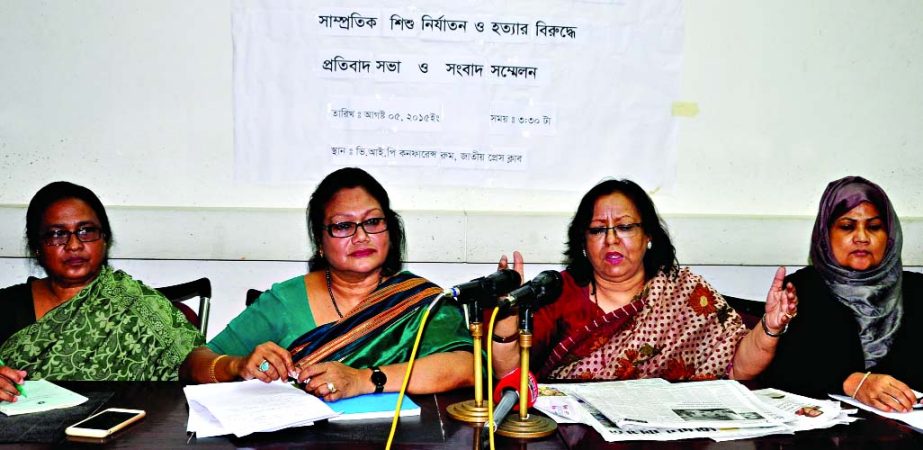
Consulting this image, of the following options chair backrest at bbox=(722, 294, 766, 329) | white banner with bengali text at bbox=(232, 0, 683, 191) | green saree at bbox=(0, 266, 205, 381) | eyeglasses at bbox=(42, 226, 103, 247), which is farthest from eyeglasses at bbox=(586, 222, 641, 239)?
eyeglasses at bbox=(42, 226, 103, 247)

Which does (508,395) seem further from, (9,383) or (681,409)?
(9,383)

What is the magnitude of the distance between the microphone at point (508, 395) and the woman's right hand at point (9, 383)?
3.56 ft

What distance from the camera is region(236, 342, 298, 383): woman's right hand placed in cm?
193

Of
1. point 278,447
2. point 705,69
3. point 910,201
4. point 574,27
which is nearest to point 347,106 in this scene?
point 574,27

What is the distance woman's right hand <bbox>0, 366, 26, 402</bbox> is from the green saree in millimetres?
516

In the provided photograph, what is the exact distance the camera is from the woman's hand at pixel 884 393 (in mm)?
1874

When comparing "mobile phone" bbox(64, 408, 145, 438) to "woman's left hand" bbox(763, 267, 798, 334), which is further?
"woman's left hand" bbox(763, 267, 798, 334)

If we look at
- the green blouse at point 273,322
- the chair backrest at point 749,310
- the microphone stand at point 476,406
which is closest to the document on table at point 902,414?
the chair backrest at point 749,310

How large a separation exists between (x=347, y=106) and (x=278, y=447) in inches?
70.1

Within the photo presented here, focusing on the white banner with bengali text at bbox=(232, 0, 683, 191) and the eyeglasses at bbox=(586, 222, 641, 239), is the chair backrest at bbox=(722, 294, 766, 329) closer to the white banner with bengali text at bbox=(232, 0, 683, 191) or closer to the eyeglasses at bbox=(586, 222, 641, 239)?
the eyeglasses at bbox=(586, 222, 641, 239)

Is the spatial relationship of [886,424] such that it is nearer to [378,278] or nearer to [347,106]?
[378,278]

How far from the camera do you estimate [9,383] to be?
183cm

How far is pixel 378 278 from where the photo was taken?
98.6 inches

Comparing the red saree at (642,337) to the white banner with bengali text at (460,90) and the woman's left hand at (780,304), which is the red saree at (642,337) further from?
the white banner with bengali text at (460,90)
